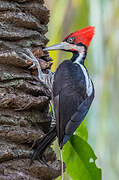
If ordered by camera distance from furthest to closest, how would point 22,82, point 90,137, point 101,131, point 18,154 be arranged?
point 101,131 < point 90,137 < point 22,82 < point 18,154

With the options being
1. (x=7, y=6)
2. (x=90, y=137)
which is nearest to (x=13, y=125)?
(x=7, y=6)

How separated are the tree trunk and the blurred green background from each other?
46.9 inches

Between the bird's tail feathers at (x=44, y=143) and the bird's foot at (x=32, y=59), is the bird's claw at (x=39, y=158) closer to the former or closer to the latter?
the bird's tail feathers at (x=44, y=143)

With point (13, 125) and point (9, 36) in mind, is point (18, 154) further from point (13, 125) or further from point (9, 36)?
point (9, 36)

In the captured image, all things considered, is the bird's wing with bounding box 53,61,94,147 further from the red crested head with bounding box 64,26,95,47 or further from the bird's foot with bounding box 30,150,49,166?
the red crested head with bounding box 64,26,95,47

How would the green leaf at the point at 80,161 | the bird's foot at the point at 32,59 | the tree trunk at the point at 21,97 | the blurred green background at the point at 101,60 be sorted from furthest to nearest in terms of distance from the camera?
the blurred green background at the point at 101,60 < the green leaf at the point at 80,161 < the bird's foot at the point at 32,59 < the tree trunk at the point at 21,97

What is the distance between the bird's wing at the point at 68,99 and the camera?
89.8 inches

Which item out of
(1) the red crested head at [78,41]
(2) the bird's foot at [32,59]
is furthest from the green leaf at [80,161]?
(1) the red crested head at [78,41]

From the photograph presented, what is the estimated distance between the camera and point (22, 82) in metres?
2.11

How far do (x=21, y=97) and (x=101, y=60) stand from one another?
194 cm

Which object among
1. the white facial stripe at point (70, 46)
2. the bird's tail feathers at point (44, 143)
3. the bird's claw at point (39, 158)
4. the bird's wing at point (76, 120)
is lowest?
the bird's claw at point (39, 158)

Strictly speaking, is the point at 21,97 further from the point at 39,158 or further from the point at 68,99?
the point at 68,99

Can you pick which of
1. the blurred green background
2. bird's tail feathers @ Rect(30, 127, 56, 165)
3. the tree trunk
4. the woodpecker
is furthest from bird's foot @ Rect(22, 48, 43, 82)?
the blurred green background

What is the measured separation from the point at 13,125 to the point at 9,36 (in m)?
0.49
